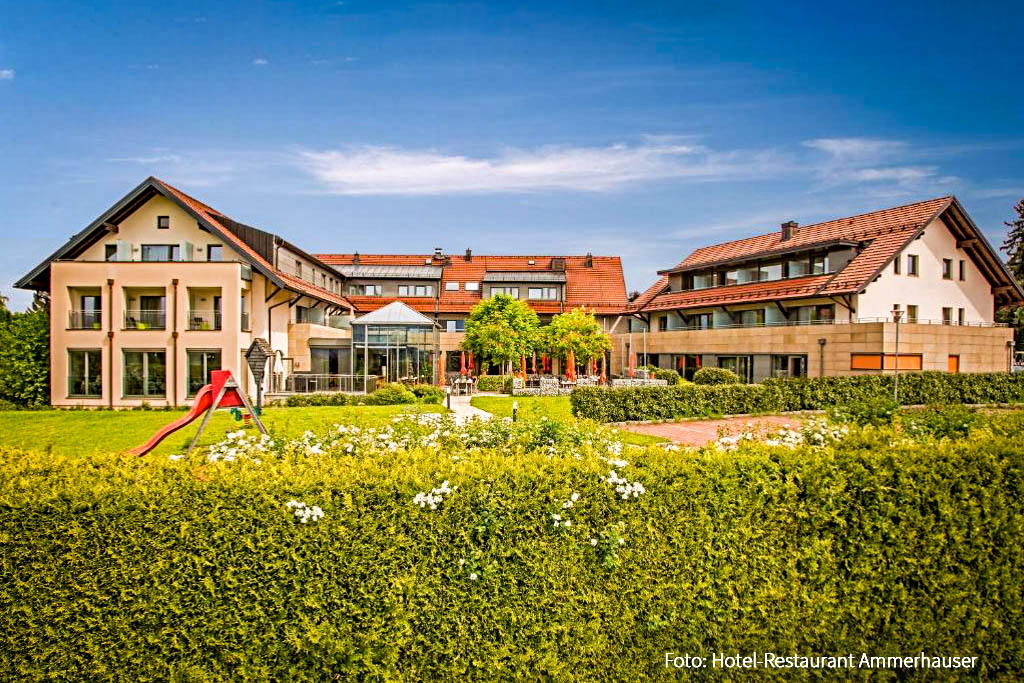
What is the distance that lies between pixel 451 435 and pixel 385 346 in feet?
86.0

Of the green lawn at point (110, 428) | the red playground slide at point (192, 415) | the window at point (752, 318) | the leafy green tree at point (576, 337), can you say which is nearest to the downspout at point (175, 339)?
the green lawn at point (110, 428)

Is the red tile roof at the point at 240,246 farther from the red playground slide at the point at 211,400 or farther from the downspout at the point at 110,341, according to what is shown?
the red playground slide at the point at 211,400

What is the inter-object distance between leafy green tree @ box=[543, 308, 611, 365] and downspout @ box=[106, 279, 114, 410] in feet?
75.5

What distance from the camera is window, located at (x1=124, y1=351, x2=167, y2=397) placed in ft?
82.0

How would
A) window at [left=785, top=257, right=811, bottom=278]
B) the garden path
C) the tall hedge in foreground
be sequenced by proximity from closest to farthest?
1. the tall hedge in foreground
2. the garden path
3. window at [left=785, top=257, right=811, bottom=278]

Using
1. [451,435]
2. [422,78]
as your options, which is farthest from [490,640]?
[422,78]

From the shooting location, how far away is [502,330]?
34.4 meters

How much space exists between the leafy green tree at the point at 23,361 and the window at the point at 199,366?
19.7 feet

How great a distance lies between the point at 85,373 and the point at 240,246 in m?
8.56

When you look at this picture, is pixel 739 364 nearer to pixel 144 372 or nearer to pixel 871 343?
pixel 871 343

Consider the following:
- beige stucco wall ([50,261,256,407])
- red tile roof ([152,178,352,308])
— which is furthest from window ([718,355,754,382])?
beige stucco wall ([50,261,256,407])


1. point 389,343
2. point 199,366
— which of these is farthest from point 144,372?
point 389,343

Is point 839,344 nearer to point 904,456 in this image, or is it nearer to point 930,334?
point 930,334

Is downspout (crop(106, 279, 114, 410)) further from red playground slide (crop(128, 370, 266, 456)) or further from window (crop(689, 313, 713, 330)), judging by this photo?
window (crop(689, 313, 713, 330))
